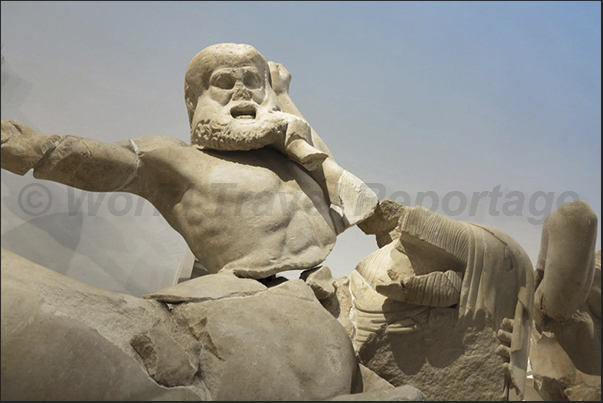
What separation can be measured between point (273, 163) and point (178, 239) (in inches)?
81.9

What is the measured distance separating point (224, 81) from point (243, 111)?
0.18 metres

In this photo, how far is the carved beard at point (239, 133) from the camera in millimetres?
2924

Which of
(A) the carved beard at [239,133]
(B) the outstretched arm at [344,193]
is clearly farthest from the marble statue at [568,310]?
(A) the carved beard at [239,133]

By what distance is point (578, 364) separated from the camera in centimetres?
359

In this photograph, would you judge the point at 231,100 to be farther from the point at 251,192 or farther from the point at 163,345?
the point at 163,345

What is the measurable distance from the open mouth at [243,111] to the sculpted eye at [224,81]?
0.43ft

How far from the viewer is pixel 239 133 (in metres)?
2.92

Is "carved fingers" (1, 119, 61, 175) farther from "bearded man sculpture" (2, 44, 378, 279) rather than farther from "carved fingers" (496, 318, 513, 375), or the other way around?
"carved fingers" (496, 318, 513, 375)

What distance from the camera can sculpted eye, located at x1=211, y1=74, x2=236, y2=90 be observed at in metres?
3.04

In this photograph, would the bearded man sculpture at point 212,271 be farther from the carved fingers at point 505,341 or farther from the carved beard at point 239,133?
the carved fingers at point 505,341

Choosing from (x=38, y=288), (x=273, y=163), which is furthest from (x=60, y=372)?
(x=273, y=163)

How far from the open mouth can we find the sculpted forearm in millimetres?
522

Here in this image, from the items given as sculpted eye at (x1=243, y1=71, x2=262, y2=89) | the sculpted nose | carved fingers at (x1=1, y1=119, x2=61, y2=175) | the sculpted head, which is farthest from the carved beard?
carved fingers at (x1=1, y1=119, x2=61, y2=175)

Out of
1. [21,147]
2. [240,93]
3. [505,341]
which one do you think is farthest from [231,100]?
[505,341]
